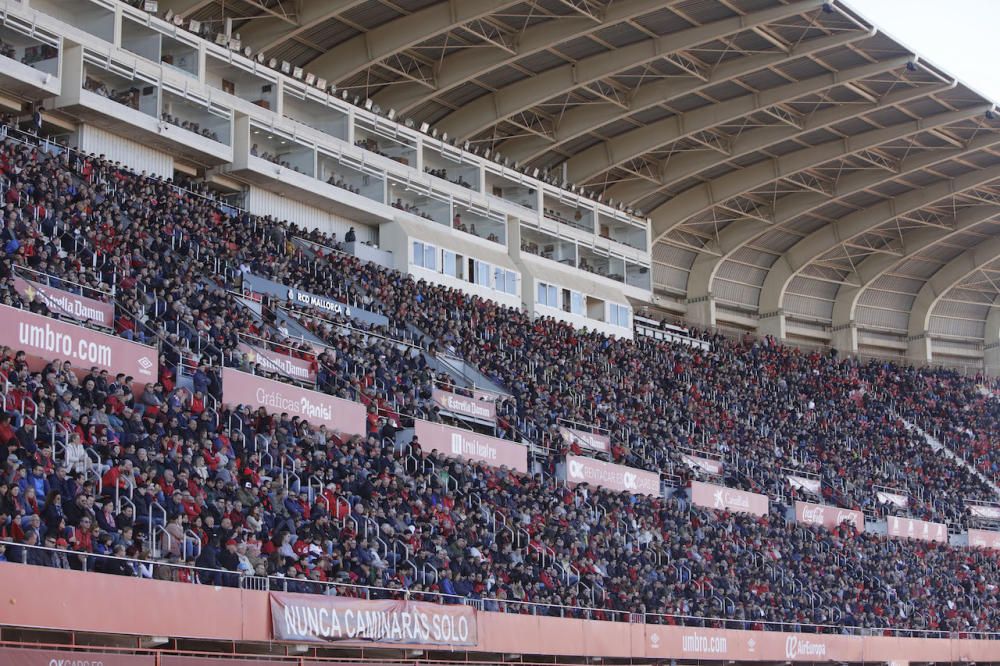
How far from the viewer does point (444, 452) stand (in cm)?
3247

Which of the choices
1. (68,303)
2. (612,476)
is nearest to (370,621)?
(68,303)

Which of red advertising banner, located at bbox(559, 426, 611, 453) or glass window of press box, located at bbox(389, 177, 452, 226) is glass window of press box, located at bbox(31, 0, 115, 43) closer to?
glass window of press box, located at bbox(389, 177, 452, 226)

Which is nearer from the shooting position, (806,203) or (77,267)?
(77,267)

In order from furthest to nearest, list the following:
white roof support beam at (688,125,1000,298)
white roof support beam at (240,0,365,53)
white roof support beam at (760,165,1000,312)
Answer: white roof support beam at (760,165,1000,312) → white roof support beam at (688,125,1000,298) → white roof support beam at (240,0,365,53)

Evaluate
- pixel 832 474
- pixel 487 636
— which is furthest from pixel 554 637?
pixel 832 474

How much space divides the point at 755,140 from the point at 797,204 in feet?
26.5

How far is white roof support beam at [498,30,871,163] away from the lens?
45156 millimetres

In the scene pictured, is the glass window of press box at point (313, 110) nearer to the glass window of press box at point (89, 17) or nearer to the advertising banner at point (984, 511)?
the glass window of press box at point (89, 17)

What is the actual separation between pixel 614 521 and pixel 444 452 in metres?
5.21

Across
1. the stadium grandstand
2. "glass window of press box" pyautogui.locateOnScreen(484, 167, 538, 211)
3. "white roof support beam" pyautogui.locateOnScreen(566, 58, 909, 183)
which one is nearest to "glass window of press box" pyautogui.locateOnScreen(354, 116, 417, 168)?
the stadium grandstand

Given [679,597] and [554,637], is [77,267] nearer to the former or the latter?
[554,637]

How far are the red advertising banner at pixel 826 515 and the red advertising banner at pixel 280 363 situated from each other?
20221mm

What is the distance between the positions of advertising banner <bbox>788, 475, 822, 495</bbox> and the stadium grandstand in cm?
16

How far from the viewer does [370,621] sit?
22547 mm
